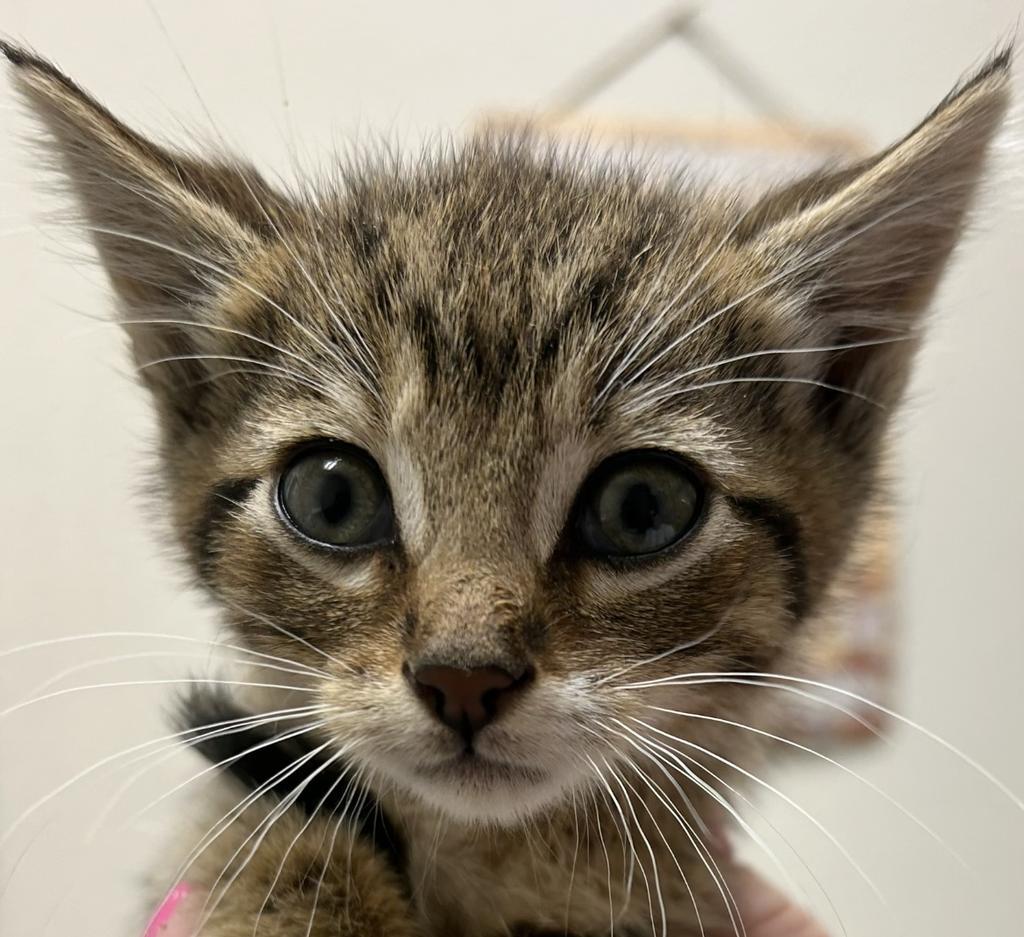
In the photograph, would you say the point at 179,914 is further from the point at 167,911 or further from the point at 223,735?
the point at 223,735

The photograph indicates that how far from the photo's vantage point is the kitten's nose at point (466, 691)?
0.62 m

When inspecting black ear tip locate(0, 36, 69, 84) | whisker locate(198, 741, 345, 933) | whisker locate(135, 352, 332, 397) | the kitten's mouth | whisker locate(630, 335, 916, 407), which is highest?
black ear tip locate(0, 36, 69, 84)

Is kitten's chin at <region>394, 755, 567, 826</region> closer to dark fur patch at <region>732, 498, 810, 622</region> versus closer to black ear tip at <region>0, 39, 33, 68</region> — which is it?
dark fur patch at <region>732, 498, 810, 622</region>

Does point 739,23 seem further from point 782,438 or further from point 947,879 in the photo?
point 947,879

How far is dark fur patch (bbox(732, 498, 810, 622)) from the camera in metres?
0.79

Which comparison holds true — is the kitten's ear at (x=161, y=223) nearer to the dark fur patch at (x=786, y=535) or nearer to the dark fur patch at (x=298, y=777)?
the dark fur patch at (x=298, y=777)

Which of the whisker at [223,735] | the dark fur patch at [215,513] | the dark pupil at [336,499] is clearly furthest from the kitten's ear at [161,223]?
the whisker at [223,735]

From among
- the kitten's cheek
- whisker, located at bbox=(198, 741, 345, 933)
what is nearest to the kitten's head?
whisker, located at bbox=(198, 741, 345, 933)

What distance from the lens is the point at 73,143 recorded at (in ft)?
2.62

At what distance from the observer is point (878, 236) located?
84cm

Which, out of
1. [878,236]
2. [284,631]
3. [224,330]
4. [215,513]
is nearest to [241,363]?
[224,330]

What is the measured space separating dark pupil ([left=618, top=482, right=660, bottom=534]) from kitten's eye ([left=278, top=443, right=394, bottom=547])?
20cm

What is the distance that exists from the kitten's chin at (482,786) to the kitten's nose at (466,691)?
5cm

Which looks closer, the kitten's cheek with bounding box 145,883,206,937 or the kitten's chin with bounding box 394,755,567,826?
the kitten's chin with bounding box 394,755,567,826
